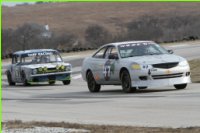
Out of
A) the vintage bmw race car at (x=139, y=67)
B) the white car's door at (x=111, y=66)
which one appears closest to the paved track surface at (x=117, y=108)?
the vintage bmw race car at (x=139, y=67)

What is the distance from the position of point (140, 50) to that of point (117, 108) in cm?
473

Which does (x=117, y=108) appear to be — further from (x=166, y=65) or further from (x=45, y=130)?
(x=45, y=130)

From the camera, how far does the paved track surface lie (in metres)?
12.8

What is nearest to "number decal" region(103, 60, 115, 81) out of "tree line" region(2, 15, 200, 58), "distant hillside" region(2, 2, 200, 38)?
"tree line" region(2, 15, 200, 58)

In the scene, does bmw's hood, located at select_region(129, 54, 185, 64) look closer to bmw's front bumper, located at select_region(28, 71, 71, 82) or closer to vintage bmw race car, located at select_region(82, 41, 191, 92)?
vintage bmw race car, located at select_region(82, 41, 191, 92)

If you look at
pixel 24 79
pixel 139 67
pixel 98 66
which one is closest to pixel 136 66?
pixel 139 67

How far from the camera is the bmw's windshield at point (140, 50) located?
64.6 ft

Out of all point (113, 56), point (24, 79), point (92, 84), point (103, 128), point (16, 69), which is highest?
point (103, 128)

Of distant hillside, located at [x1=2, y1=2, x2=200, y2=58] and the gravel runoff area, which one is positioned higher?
the gravel runoff area

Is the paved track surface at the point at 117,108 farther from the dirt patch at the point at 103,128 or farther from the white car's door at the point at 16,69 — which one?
the white car's door at the point at 16,69

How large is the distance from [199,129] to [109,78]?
9.72 m

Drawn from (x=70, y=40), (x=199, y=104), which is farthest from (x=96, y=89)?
(x=70, y=40)

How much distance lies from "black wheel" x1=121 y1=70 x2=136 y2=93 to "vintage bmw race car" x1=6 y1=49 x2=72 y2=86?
27.3 feet

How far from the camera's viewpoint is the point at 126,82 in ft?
62.7
